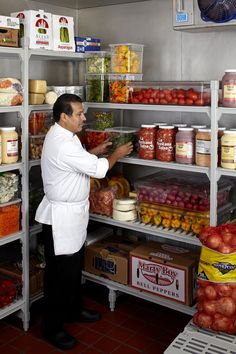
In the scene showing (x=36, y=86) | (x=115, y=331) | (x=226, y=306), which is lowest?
(x=115, y=331)

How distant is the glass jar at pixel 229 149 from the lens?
2.79 metres

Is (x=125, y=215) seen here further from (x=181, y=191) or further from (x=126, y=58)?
(x=126, y=58)

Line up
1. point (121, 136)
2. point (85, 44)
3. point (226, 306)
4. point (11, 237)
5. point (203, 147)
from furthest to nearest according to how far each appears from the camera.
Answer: point (85, 44), point (121, 136), point (11, 237), point (203, 147), point (226, 306)

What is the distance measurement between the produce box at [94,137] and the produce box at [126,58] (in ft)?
1.51

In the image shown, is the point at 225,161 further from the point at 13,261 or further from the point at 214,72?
the point at 13,261

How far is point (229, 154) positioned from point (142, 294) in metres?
1.22

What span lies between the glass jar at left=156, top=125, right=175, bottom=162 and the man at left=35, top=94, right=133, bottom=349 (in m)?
0.21

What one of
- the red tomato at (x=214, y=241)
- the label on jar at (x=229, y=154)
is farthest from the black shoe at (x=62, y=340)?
the label on jar at (x=229, y=154)

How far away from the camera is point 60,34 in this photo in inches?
132

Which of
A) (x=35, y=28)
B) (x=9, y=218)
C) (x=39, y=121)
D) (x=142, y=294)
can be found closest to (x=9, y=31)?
(x=35, y=28)

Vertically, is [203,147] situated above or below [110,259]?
above

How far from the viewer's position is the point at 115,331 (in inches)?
128

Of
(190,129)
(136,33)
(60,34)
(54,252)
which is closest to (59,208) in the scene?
(54,252)

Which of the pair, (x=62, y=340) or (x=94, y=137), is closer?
(x=62, y=340)
